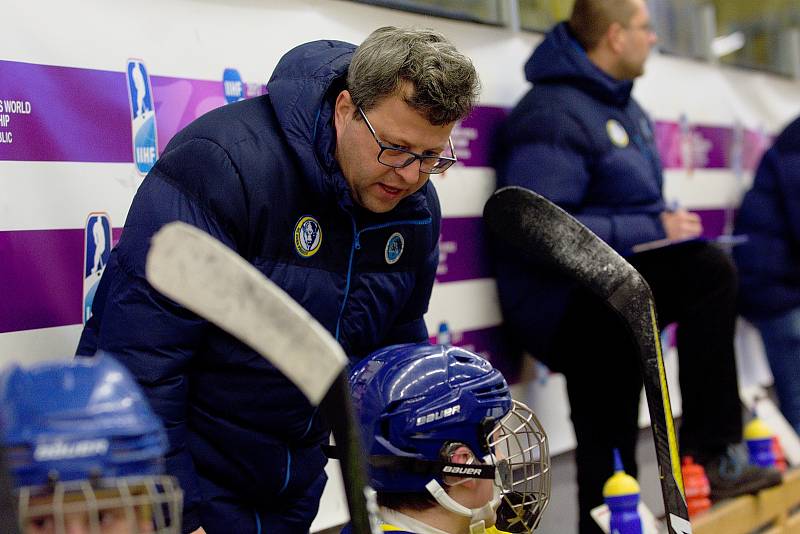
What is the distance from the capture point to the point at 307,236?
1.85 meters

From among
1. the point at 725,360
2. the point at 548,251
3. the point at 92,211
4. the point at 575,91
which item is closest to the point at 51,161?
Result: the point at 92,211

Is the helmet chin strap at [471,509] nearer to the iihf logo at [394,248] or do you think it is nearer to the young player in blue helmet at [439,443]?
the young player in blue helmet at [439,443]

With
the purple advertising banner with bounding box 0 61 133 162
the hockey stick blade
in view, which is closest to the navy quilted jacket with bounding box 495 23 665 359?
the purple advertising banner with bounding box 0 61 133 162

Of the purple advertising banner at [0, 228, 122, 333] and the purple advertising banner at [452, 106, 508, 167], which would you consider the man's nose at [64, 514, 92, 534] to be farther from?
the purple advertising banner at [452, 106, 508, 167]

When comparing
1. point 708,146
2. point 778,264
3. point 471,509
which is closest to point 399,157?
point 471,509

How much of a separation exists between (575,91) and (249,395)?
178 cm

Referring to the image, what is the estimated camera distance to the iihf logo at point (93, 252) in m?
2.13

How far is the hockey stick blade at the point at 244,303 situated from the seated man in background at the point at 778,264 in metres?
3.41

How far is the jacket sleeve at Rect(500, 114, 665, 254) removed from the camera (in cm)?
304

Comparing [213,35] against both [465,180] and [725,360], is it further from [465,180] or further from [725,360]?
[725,360]

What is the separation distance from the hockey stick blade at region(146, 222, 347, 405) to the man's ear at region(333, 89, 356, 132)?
0.76 metres

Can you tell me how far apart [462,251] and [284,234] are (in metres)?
1.45

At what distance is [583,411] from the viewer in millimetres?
2973

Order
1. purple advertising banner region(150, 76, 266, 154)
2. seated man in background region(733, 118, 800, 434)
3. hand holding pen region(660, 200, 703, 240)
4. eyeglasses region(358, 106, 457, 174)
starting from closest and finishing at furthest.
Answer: eyeglasses region(358, 106, 457, 174) < purple advertising banner region(150, 76, 266, 154) < hand holding pen region(660, 200, 703, 240) < seated man in background region(733, 118, 800, 434)
